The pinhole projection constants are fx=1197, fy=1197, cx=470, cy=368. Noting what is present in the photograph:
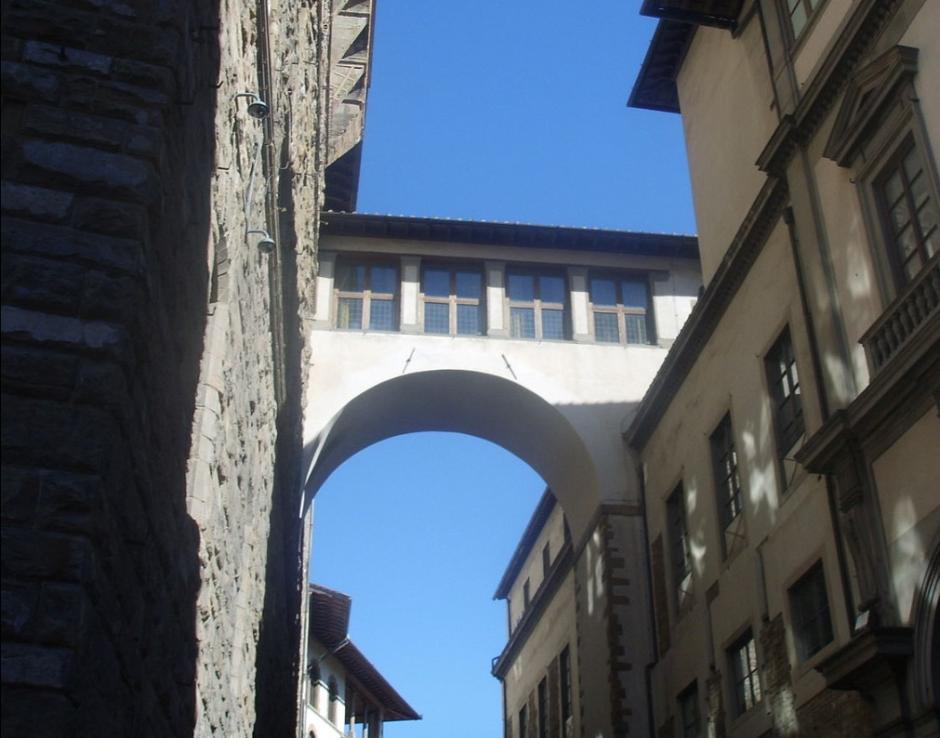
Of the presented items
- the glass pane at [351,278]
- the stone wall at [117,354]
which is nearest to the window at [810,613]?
the stone wall at [117,354]

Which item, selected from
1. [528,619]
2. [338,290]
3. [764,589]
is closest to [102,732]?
[764,589]

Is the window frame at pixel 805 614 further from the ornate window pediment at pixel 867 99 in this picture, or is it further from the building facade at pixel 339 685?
the building facade at pixel 339 685

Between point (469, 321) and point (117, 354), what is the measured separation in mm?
16150

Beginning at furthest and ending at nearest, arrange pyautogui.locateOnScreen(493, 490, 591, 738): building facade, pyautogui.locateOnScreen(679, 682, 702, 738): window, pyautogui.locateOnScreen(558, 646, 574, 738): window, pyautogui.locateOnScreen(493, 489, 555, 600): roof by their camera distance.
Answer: pyautogui.locateOnScreen(493, 489, 555, 600): roof, pyautogui.locateOnScreen(493, 490, 591, 738): building facade, pyautogui.locateOnScreen(558, 646, 574, 738): window, pyautogui.locateOnScreen(679, 682, 702, 738): window

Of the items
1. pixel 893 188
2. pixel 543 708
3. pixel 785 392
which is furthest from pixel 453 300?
pixel 893 188

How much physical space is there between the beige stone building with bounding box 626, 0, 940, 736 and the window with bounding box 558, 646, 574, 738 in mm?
5782

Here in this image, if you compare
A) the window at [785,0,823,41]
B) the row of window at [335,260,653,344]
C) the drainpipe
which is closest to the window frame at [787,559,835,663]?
the drainpipe

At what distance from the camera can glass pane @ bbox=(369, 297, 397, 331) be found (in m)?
19.7

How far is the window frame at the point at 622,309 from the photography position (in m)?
19.9

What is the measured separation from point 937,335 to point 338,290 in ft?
40.6

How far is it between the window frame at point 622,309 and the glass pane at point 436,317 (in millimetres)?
2410

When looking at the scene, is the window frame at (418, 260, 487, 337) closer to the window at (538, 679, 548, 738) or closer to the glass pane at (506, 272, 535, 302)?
the glass pane at (506, 272, 535, 302)

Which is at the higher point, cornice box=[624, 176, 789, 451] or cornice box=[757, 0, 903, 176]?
cornice box=[757, 0, 903, 176]

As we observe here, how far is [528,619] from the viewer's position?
88.4 ft
